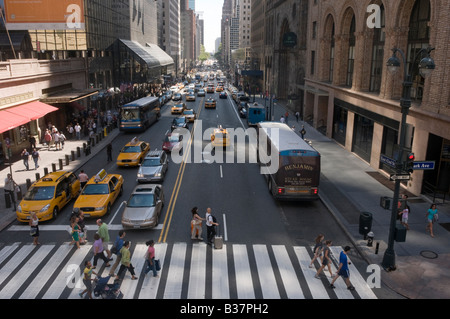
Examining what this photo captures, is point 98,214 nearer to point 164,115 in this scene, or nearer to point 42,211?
point 42,211

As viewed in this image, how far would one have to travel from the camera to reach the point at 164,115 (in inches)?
2247

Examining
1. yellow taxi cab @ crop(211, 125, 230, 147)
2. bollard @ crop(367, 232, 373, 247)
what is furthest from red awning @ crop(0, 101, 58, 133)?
bollard @ crop(367, 232, 373, 247)

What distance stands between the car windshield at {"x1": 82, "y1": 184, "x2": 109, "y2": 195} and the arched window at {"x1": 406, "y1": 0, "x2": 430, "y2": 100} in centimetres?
1946

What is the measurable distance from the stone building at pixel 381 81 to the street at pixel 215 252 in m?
5.29

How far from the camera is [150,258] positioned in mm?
13328

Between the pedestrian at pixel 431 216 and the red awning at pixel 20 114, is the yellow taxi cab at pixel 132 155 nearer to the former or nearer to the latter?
the red awning at pixel 20 114

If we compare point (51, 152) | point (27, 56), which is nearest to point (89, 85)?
point (27, 56)

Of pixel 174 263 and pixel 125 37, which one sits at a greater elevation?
pixel 125 37

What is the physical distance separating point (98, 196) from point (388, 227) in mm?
14538

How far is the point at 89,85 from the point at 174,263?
43.0 metres

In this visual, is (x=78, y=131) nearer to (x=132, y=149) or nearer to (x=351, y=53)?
(x=132, y=149)

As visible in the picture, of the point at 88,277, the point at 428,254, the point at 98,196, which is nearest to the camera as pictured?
the point at 88,277

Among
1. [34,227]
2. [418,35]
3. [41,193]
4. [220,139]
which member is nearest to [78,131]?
[220,139]

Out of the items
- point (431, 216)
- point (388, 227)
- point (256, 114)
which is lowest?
point (388, 227)
